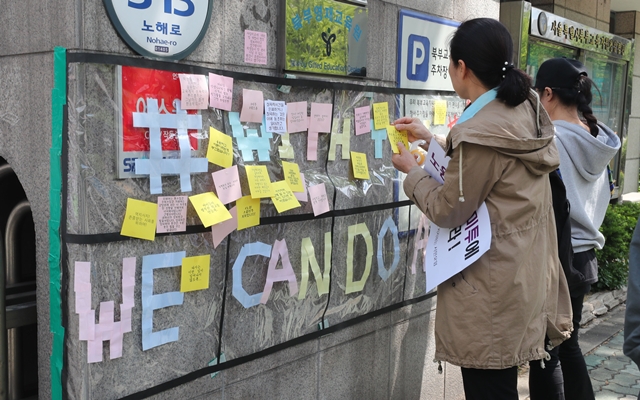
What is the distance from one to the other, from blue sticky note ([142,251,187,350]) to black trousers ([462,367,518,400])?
121 centimetres

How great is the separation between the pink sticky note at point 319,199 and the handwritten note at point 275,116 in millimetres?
343

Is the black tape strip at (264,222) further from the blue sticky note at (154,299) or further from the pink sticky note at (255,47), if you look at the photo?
the pink sticky note at (255,47)

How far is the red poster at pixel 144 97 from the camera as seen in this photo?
2.28m

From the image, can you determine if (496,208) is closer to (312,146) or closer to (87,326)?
(312,146)

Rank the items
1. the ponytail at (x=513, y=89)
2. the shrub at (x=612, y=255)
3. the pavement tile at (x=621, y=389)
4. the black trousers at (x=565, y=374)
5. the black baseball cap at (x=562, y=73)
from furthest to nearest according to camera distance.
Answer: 1. the shrub at (x=612, y=255)
2. the pavement tile at (x=621, y=389)
3. the black baseball cap at (x=562, y=73)
4. the black trousers at (x=565, y=374)
5. the ponytail at (x=513, y=89)

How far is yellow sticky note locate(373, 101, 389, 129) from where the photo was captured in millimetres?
3492

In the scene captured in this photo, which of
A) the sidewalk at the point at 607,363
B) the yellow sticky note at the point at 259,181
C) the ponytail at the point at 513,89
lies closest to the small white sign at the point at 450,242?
the ponytail at the point at 513,89

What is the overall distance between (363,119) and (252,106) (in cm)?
84

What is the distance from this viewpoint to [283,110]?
291cm

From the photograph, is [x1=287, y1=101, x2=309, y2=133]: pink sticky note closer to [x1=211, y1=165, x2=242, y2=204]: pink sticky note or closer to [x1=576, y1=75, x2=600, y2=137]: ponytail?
[x1=211, y1=165, x2=242, y2=204]: pink sticky note

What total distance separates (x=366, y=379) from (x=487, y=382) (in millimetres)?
1113

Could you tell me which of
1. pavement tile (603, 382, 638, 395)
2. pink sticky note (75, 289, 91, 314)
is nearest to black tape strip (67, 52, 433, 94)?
pink sticky note (75, 289, 91, 314)

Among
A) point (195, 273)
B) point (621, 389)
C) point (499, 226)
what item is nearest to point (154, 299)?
point (195, 273)

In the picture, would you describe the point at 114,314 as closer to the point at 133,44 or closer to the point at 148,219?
the point at 148,219
